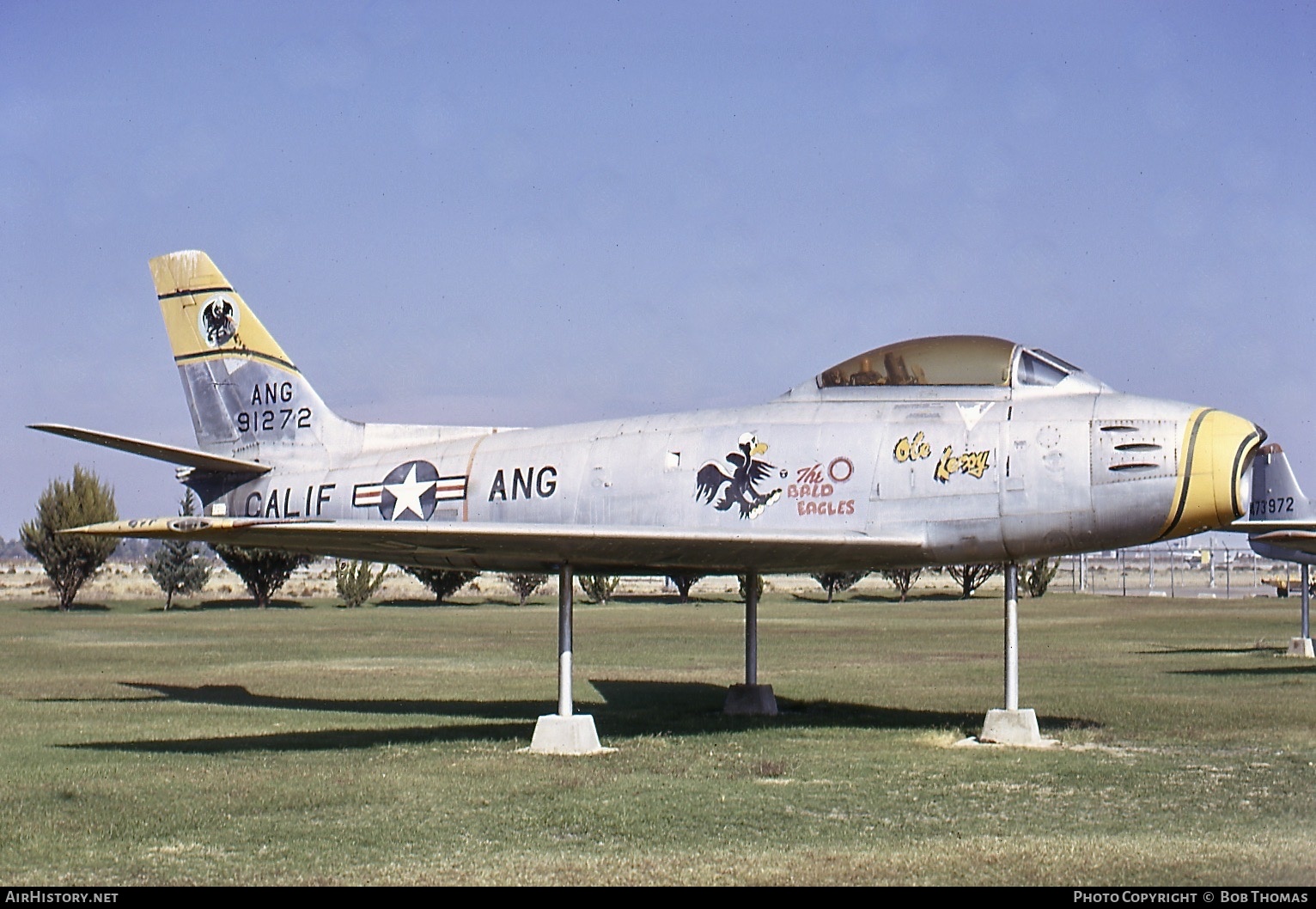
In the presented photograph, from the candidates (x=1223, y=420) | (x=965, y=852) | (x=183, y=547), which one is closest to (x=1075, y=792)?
(x=965, y=852)

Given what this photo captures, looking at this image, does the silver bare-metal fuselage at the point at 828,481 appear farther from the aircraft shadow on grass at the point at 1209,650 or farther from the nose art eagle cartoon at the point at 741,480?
the aircraft shadow on grass at the point at 1209,650

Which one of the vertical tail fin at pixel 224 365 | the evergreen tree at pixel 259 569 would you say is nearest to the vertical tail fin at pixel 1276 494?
the vertical tail fin at pixel 224 365

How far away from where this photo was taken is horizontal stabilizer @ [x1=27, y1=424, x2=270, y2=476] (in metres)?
13.4

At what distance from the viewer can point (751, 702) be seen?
15516mm

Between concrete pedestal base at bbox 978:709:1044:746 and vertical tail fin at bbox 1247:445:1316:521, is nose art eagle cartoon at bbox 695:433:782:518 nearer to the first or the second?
concrete pedestal base at bbox 978:709:1044:746

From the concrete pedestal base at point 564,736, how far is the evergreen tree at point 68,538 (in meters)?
47.6

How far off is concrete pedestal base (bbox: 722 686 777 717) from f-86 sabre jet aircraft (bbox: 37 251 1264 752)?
63.1 inches

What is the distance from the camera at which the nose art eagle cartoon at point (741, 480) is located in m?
12.7

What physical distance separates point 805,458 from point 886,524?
101 centimetres

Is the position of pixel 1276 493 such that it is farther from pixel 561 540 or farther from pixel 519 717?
pixel 561 540

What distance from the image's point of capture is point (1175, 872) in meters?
7.18

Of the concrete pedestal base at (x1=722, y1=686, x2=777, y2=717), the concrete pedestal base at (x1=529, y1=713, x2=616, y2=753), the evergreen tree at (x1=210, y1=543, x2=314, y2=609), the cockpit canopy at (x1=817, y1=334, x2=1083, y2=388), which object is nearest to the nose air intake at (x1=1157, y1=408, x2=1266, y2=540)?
the cockpit canopy at (x1=817, y1=334, x2=1083, y2=388)

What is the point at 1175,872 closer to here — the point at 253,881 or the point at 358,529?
the point at 253,881

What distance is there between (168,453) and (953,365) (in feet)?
30.1
